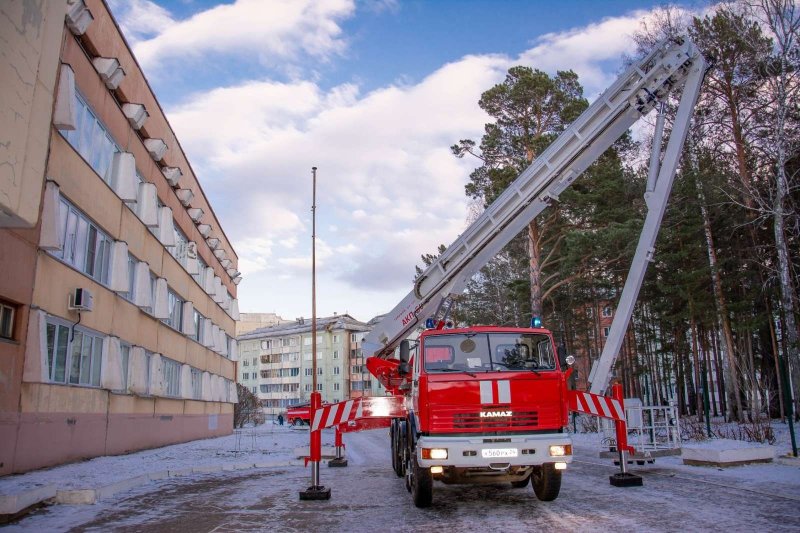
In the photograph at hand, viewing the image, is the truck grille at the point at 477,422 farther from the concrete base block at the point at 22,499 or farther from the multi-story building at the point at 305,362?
the multi-story building at the point at 305,362

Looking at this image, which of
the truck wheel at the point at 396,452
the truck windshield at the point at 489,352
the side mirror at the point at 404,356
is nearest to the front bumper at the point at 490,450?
the truck windshield at the point at 489,352

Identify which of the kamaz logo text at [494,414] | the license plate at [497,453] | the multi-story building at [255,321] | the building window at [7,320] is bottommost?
the license plate at [497,453]

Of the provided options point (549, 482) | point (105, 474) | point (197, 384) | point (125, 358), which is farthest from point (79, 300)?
point (197, 384)

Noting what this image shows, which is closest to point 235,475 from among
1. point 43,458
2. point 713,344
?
point 43,458

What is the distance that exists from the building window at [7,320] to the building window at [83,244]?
6.01 feet

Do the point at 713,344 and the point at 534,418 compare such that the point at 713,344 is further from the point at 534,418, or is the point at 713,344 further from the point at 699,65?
the point at 534,418

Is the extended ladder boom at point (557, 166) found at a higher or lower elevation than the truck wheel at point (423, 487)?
higher

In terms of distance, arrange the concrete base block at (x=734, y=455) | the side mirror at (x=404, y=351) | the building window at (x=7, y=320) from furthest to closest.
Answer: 1. the concrete base block at (x=734, y=455)
2. the building window at (x=7, y=320)
3. the side mirror at (x=404, y=351)

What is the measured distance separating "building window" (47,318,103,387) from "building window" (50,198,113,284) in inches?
60.9

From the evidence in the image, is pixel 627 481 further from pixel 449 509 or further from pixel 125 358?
pixel 125 358

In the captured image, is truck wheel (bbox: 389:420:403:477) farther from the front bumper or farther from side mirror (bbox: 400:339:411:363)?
the front bumper

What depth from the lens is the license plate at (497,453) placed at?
7.66 metres

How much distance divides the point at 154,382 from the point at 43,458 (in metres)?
8.00

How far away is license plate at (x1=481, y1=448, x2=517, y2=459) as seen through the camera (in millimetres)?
7664
